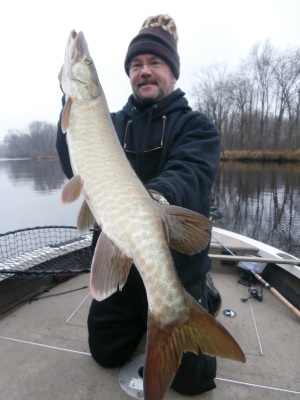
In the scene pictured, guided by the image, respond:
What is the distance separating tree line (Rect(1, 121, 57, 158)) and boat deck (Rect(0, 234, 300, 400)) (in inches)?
2225

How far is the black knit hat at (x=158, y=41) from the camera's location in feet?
7.04

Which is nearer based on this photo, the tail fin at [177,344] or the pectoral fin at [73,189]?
the tail fin at [177,344]

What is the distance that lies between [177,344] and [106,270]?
449 millimetres

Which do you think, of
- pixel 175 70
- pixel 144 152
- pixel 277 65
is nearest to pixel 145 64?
Answer: pixel 175 70

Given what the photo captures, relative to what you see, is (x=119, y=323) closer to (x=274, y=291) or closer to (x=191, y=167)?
(x=191, y=167)

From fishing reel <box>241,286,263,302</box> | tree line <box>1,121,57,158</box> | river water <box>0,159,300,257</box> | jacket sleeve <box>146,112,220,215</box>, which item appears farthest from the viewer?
tree line <box>1,121,57,158</box>

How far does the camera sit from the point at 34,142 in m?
63.0

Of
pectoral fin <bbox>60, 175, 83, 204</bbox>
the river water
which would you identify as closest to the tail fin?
pectoral fin <bbox>60, 175, 83, 204</bbox>

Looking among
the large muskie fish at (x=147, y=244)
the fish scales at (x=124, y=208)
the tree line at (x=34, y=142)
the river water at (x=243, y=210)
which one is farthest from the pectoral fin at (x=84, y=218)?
the tree line at (x=34, y=142)

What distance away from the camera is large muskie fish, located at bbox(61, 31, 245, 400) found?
1.09 metres

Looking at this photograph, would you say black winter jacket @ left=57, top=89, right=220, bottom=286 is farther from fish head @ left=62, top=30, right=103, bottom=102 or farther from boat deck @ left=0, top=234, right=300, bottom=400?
boat deck @ left=0, top=234, right=300, bottom=400

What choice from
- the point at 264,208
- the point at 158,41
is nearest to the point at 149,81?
the point at 158,41

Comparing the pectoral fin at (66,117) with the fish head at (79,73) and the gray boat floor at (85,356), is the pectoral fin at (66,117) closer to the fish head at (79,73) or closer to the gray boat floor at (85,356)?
the fish head at (79,73)

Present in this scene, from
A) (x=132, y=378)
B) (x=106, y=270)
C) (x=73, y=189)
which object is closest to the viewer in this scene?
(x=106, y=270)
